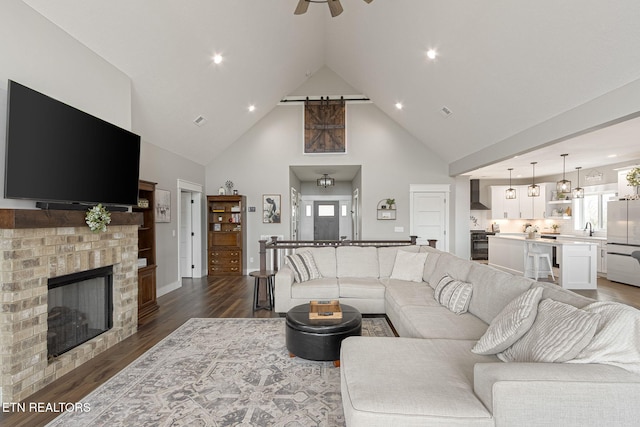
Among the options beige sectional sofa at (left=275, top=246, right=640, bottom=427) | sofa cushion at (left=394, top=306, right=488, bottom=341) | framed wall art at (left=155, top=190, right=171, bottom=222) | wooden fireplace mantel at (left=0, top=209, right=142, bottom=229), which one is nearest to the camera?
beige sectional sofa at (left=275, top=246, right=640, bottom=427)

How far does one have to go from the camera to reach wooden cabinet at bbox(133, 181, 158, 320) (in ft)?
13.9

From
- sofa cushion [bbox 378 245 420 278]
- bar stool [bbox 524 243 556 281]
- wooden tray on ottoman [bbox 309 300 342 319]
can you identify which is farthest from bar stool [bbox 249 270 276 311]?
bar stool [bbox 524 243 556 281]

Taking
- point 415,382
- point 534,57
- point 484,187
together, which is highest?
point 534,57

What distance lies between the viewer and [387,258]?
461 cm

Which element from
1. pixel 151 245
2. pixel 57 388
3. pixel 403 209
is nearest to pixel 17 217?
pixel 57 388

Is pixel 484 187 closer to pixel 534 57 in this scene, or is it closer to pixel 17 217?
pixel 534 57

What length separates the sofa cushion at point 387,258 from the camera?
4.54m

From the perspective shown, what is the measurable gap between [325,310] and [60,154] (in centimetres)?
276

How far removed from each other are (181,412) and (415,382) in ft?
5.31

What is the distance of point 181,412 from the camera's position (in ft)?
6.95

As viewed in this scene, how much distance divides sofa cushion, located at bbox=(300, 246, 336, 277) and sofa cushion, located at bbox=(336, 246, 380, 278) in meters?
0.08

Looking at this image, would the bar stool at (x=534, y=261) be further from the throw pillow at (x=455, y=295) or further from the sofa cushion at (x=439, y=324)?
the sofa cushion at (x=439, y=324)

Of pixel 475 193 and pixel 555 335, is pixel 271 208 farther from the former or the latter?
pixel 475 193

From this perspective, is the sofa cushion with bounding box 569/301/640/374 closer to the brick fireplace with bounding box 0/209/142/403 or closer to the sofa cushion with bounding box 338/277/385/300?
the sofa cushion with bounding box 338/277/385/300
